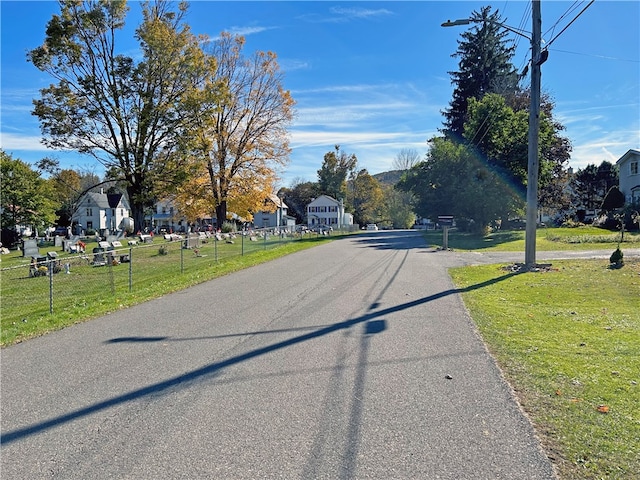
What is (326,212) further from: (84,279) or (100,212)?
(84,279)

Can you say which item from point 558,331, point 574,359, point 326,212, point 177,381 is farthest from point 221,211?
point 326,212

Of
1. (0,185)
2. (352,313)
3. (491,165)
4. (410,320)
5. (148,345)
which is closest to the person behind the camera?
(148,345)

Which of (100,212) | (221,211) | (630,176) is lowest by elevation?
(221,211)

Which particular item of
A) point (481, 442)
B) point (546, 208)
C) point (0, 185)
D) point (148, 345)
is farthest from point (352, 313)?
point (0, 185)

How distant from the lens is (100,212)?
8131cm

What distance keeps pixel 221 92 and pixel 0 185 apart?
78.5 ft

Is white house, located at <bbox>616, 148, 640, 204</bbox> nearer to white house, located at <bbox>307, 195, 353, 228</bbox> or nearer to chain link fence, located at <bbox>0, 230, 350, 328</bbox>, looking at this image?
chain link fence, located at <bbox>0, 230, 350, 328</bbox>

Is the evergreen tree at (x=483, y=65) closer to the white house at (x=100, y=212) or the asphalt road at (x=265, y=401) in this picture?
the asphalt road at (x=265, y=401)

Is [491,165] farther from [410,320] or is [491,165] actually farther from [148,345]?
[148,345]

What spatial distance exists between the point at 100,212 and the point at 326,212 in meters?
41.5

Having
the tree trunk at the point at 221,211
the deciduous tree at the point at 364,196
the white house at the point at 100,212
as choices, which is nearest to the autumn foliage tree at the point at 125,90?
the tree trunk at the point at 221,211

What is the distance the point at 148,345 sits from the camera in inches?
251

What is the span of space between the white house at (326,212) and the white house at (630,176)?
47.9 metres

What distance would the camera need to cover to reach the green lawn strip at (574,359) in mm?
3348
